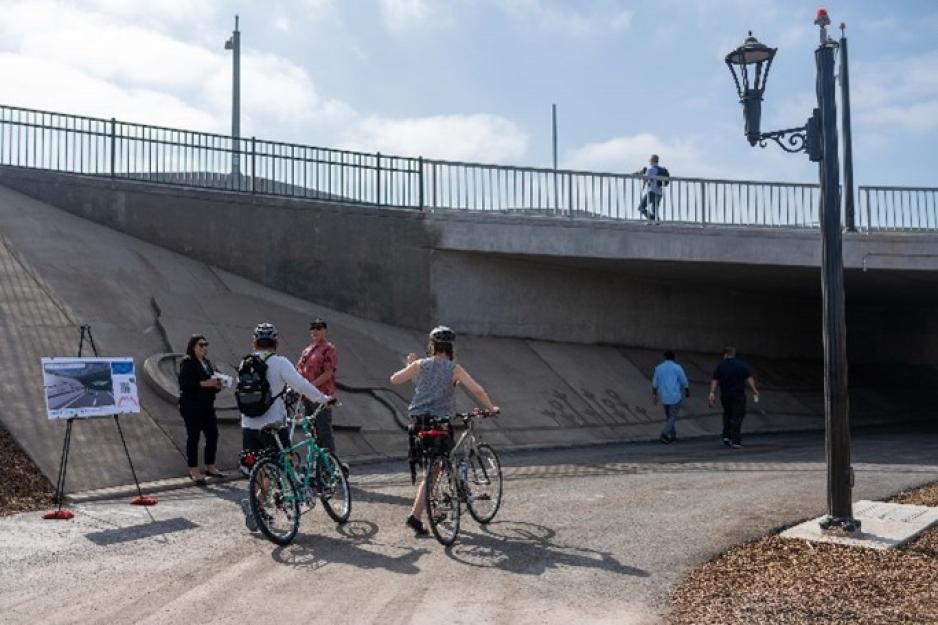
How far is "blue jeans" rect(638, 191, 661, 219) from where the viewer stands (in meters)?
20.1

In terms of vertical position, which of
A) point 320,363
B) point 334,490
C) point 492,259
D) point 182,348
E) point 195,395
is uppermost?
point 492,259

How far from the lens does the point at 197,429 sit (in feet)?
34.3

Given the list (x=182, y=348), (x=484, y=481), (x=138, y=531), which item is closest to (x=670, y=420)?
(x=182, y=348)

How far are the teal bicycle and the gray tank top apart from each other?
3.01 ft

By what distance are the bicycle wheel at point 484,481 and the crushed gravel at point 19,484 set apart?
4429 millimetres

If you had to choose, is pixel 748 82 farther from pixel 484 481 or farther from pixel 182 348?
pixel 182 348

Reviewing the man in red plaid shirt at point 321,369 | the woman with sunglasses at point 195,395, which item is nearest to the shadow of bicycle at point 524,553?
the man in red plaid shirt at point 321,369

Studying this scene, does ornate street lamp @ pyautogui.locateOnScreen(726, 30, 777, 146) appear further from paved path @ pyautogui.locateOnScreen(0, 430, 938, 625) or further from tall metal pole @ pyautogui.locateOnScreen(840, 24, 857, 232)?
tall metal pole @ pyautogui.locateOnScreen(840, 24, 857, 232)

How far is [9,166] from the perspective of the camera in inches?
677

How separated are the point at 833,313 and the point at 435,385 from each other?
3585 mm

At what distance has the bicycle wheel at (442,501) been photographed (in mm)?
7352

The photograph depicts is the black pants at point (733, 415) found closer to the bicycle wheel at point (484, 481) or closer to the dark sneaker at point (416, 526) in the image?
the bicycle wheel at point (484, 481)

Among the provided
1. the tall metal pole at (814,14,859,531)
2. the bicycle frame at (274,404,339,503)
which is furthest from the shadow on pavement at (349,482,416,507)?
the tall metal pole at (814,14,859,531)

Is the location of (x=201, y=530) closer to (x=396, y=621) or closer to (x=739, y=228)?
(x=396, y=621)
